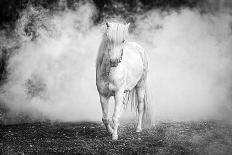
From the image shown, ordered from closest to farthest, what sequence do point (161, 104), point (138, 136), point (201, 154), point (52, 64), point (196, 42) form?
1. point (201, 154)
2. point (138, 136)
3. point (161, 104)
4. point (52, 64)
5. point (196, 42)

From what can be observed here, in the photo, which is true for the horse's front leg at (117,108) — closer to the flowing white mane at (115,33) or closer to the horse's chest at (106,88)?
the horse's chest at (106,88)

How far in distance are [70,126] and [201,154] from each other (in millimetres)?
A: 3724

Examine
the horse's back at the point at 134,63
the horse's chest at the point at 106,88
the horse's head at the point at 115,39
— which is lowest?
the horse's chest at the point at 106,88

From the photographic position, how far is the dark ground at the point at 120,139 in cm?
972

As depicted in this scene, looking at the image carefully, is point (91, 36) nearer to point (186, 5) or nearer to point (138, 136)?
point (186, 5)

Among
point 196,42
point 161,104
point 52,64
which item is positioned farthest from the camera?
point 196,42

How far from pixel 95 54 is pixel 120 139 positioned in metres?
7.80

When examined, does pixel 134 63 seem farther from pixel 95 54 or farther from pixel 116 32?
pixel 95 54

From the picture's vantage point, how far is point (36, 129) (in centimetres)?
1194

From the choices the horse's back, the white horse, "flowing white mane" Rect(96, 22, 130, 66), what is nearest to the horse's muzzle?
the white horse

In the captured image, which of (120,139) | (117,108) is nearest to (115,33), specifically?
(117,108)

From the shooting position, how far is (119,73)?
34.3 feet

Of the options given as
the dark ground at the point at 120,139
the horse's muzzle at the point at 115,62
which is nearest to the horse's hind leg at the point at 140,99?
the dark ground at the point at 120,139

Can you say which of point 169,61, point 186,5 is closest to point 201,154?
point 169,61
